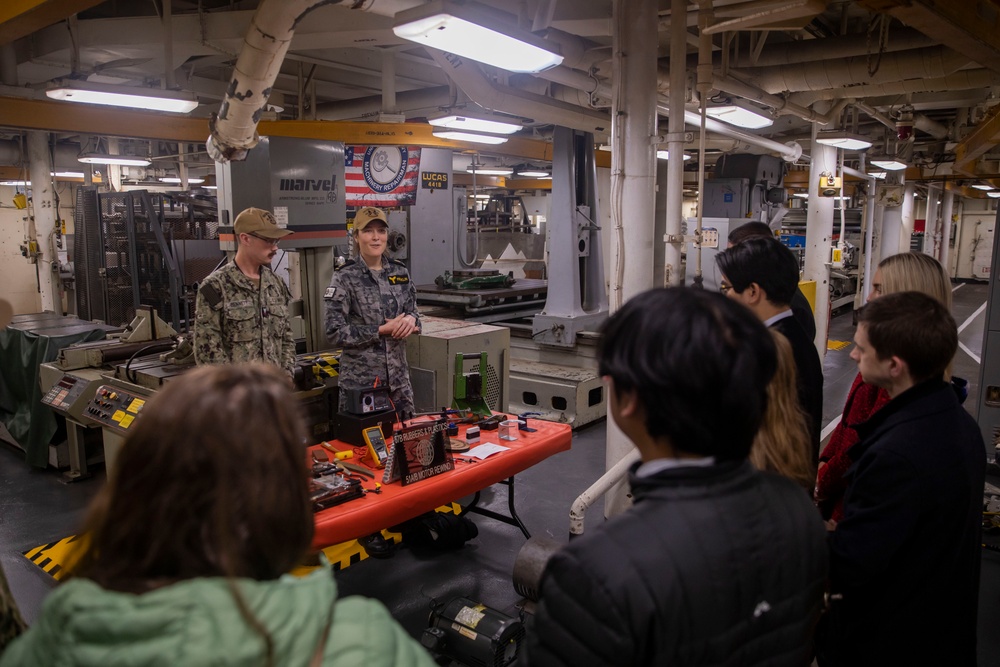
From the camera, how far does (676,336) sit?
3.19ft

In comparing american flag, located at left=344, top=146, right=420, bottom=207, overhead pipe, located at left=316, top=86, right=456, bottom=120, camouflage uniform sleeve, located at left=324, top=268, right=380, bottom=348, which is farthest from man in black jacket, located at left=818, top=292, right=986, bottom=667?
overhead pipe, located at left=316, top=86, right=456, bottom=120

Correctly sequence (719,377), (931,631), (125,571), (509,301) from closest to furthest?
(125,571)
(719,377)
(931,631)
(509,301)

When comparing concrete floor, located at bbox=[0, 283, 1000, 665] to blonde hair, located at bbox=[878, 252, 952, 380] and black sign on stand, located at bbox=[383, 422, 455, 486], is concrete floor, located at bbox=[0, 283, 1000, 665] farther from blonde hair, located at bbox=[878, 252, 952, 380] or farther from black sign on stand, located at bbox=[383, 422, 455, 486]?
blonde hair, located at bbox=[878, 252, 952, 380]

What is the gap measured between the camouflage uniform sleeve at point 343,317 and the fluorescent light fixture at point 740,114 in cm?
247

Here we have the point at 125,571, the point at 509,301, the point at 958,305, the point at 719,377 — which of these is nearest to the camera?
the point at 125,571

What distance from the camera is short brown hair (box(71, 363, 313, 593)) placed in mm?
757

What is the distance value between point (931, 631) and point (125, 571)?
5.54ft

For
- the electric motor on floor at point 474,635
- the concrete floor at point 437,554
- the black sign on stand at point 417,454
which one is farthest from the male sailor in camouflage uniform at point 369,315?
the electric motor on floor at point 474,635

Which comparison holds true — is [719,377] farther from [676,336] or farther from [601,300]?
[601,300]

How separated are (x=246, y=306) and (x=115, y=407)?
3.30ft

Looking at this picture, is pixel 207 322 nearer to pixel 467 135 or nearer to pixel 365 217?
pixel 365 217

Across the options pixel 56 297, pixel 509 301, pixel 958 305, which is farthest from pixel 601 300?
pixel 958 305

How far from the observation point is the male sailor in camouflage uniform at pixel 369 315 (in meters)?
3.59

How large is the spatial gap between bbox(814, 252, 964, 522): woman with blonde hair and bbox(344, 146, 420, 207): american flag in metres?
5.68
